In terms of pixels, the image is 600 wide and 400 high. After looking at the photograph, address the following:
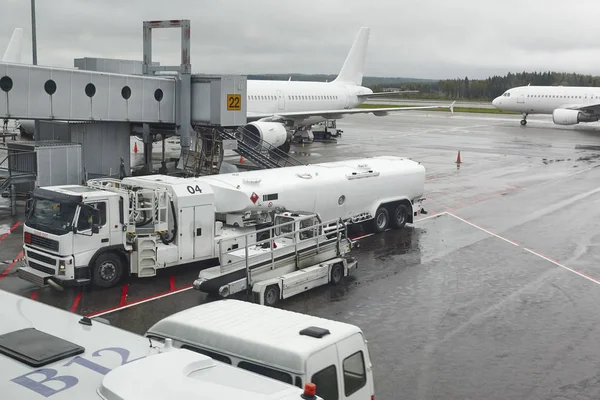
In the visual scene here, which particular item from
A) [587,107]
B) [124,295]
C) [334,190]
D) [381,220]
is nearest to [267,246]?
[124,295]

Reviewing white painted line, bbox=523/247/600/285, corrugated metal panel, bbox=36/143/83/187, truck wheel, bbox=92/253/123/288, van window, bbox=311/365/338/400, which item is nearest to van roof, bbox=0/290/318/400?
van window, bbox=311/365/338/400

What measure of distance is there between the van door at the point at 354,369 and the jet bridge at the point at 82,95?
19.3 m

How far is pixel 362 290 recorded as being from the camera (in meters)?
17.4

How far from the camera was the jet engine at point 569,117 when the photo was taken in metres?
64.2

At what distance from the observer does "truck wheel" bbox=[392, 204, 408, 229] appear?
79.9 ft

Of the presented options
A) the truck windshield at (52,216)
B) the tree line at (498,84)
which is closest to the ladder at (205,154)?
the truck windshield at (52,216)

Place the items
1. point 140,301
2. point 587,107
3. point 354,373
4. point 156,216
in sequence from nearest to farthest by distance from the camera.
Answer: point 354,373 < point 140,301 < point 156,216 < point 587,107

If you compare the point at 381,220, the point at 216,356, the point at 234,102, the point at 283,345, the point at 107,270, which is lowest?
the point at 107,270

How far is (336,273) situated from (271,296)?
259cm

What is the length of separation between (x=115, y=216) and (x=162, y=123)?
42.8 feet

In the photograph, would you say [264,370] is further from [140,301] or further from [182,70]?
[182,70]

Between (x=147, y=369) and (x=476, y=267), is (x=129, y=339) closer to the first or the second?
(x=147, y=369)

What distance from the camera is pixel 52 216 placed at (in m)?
16.5

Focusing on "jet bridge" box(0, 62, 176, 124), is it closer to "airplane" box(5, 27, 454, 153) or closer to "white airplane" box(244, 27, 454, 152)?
"airplane" box(5, 27, 454, 153)
